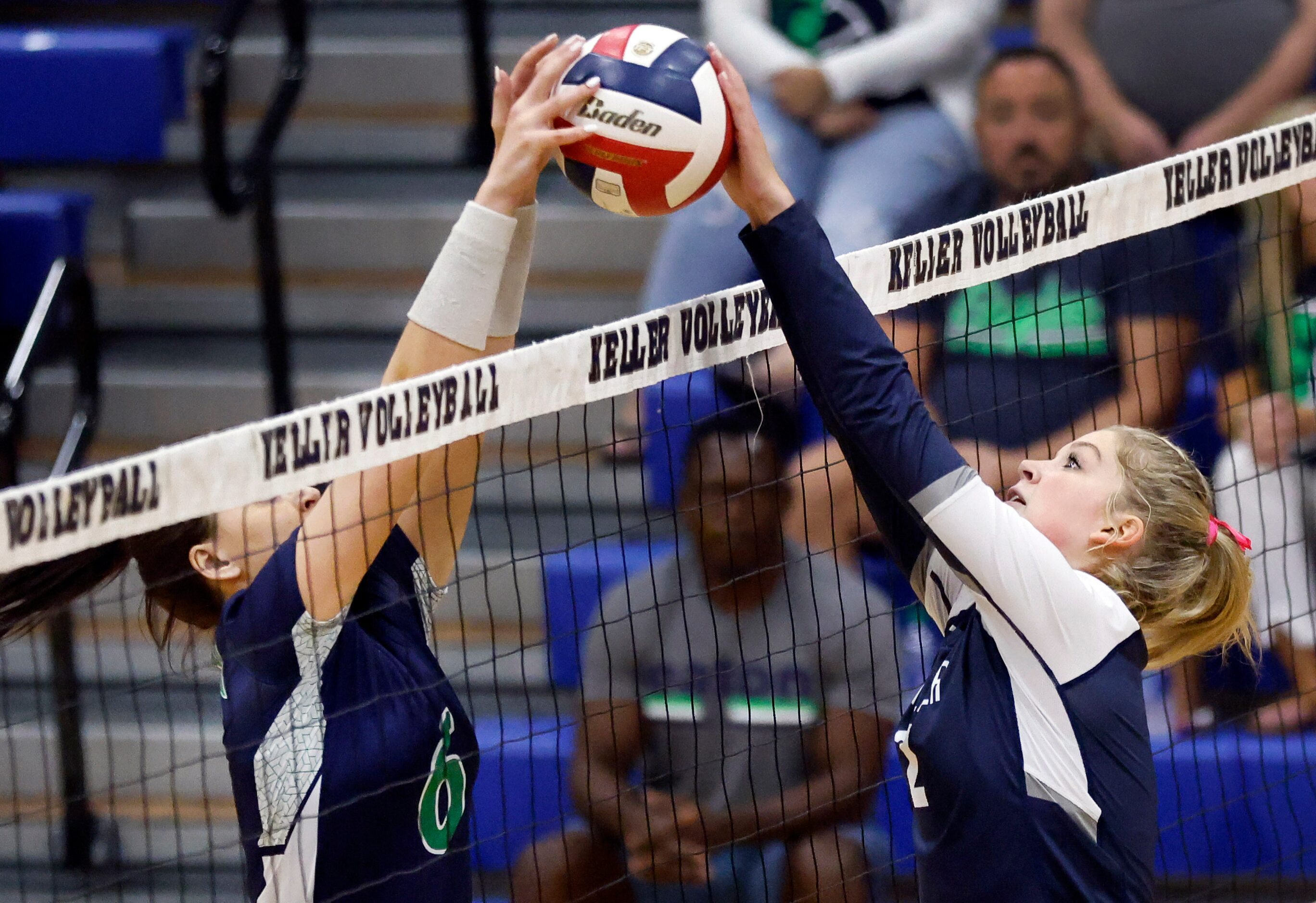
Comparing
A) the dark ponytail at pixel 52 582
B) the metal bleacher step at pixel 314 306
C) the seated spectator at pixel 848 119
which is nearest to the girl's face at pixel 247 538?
the dark ponytail at pixel 52 582

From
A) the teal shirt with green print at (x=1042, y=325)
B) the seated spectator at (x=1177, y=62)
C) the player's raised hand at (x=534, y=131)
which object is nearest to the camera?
the player's raised hand at (x=534, y=131)

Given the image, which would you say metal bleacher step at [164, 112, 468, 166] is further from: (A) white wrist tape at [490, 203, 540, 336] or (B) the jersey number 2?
(B) the jersey number 2

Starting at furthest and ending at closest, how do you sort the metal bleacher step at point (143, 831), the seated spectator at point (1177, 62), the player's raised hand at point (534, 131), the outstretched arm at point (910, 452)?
the seated spectator at point (1177, 62), the metal bleacher step at point (143, 831), the player's raised hand at point (534, 131), the outstretched arm at point (910, 452)

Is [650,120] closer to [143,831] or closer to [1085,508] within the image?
[1085,508]

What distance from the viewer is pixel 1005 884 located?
6.46ft

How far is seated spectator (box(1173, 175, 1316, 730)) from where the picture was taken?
3.88m

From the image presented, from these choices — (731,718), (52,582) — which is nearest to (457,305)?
(52,582)

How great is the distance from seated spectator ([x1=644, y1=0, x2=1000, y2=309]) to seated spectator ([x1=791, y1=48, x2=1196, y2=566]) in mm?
151

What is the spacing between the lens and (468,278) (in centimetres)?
206

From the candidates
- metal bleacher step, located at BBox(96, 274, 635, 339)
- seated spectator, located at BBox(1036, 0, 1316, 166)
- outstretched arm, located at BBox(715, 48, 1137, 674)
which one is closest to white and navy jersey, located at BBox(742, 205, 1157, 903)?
outstretched arm, located at BBox(715, 48, 1137, 674)

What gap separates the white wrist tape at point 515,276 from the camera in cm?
219

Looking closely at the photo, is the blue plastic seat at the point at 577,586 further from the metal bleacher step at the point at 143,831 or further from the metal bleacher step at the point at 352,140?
the metal bleacher step at the point at 352,140

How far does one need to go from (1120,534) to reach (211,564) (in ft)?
3.96

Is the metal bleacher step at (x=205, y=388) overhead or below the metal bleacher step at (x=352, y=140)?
below
